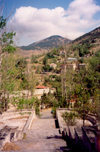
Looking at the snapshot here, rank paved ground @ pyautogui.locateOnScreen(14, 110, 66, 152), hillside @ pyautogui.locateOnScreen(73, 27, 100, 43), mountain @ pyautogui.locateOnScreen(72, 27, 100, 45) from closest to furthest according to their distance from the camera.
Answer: paved ground @ pyautogui.locateOnScreen(14, 110, 66, 152), mountain @ pyautogui.locateOnScreen(72, 27, 100, 45), hillside @ pyautogui.locateOnScreen(73, 27, 100, 43)

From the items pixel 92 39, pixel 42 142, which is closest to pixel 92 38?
pixel 92 39

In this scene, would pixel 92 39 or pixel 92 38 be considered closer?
pixel 92 39

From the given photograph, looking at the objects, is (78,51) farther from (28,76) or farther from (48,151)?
(48,151)

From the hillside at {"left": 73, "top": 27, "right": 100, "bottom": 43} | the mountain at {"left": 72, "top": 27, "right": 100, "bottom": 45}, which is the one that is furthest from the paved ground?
the hillside at {"left": 73, "top": 27, "right": 100, "bottom": 43}

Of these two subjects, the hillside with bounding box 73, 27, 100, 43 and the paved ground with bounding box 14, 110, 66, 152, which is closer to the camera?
the paved ground with bounding box 14, 110, 66, 152

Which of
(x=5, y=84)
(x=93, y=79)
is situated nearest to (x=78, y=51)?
(x=93, y=79)

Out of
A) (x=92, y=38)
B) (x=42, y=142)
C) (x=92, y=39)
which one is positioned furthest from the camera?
(x=92, y=38)

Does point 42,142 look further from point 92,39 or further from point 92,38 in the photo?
point 92,38

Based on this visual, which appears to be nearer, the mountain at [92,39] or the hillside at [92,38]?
the mountain at [92,39]

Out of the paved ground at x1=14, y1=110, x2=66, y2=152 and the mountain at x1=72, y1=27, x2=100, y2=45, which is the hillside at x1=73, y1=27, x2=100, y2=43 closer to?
the mountain at x1=72, y1=27, x2=100, y2=45

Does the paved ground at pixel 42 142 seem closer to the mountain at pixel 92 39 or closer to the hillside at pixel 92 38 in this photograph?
the mountain at pixel 92 39

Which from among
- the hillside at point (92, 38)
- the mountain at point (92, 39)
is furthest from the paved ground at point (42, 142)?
the hillside at point (92, 38)

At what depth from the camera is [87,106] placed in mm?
9750

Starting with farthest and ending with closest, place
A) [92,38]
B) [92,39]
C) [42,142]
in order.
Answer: [92,38] < [92,39] < [42,142]
